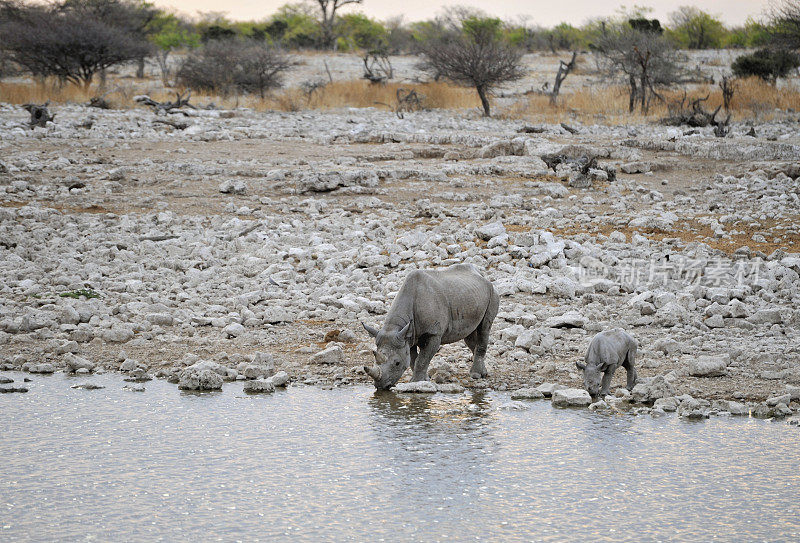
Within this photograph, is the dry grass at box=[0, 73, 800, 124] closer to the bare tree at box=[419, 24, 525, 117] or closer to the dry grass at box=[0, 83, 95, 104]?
the dry grass at box=[0, 83, 95, 104]

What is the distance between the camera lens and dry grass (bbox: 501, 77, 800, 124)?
27.3m

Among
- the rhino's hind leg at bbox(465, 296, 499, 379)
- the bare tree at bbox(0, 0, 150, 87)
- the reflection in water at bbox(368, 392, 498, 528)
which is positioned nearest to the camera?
the reflection in water at bbox(368, 392, 498, 528)

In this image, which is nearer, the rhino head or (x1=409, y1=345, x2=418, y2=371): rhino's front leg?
the rhino head

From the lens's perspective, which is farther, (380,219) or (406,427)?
(380,219)

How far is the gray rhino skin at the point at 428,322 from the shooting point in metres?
7.43

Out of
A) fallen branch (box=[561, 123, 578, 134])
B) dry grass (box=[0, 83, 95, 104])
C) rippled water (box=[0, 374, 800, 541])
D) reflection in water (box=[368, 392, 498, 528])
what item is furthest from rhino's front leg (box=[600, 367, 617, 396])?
dry grass (box=[0, 83, 95, 104])

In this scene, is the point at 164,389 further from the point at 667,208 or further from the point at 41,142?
the point at 41,142

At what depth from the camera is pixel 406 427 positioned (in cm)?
663

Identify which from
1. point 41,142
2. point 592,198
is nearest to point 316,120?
point 41,142

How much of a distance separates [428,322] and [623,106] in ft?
78.8

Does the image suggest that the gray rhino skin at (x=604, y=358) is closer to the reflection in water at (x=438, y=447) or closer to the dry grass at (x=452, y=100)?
the reflection in water at (x=438, y=447)

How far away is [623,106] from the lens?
29922 mm

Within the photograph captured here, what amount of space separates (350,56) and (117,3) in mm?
12932

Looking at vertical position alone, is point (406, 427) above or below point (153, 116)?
below
